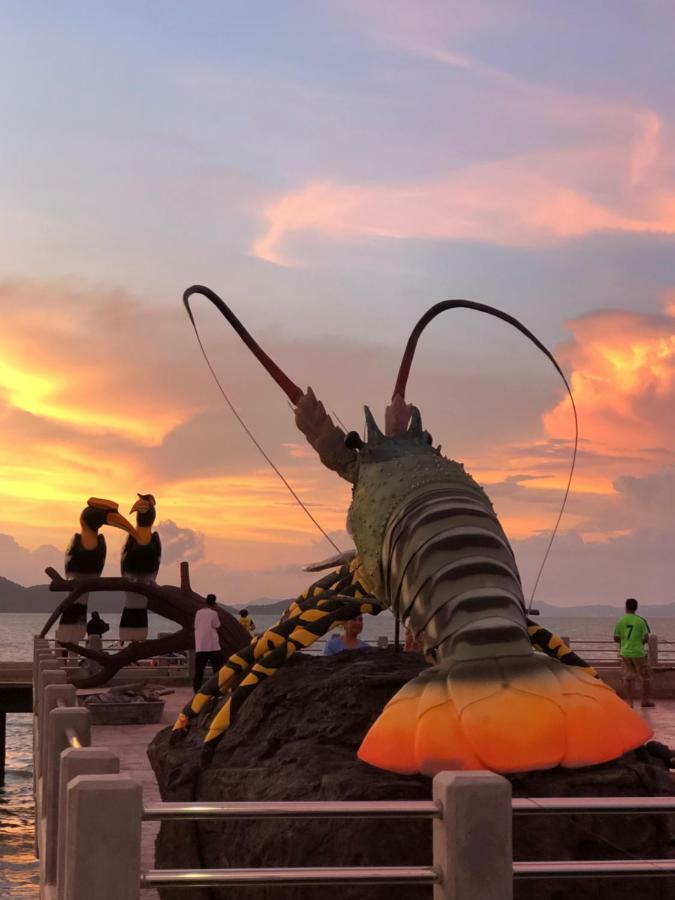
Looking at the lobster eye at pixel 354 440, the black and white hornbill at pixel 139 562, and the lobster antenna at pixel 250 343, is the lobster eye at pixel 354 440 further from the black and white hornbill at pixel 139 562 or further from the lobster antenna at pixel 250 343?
the black and white hornbill at pixel 139 562

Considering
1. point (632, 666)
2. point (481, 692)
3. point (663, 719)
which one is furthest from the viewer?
point (632, 666)

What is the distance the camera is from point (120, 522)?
2123 cm

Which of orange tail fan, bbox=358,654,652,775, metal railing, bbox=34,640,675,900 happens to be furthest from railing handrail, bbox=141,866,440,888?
orange tail fan, bbox=358,654,652,775

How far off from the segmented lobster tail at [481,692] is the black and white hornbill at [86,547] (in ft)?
48.6

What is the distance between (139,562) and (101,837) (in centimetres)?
1756

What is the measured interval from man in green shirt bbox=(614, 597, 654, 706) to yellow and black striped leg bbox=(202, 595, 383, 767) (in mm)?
10155

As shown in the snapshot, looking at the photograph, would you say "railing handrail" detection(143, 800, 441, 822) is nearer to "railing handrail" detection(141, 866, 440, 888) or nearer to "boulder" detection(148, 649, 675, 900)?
"railing handrail" detection(141, 866, 440, 888)

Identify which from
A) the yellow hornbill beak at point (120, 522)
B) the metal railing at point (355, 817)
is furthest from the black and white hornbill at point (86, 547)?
the metal railing at point (355, 817)

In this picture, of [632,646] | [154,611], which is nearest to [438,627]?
[632,646]

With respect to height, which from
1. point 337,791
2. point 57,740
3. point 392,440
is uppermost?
point 392,440

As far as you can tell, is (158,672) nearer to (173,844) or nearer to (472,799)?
(173,844)

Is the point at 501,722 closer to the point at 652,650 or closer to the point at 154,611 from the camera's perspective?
the point at 154,611

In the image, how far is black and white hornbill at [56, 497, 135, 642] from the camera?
21.1 meters

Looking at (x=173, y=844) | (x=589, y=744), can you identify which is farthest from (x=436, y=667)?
(x=173, y=844)
